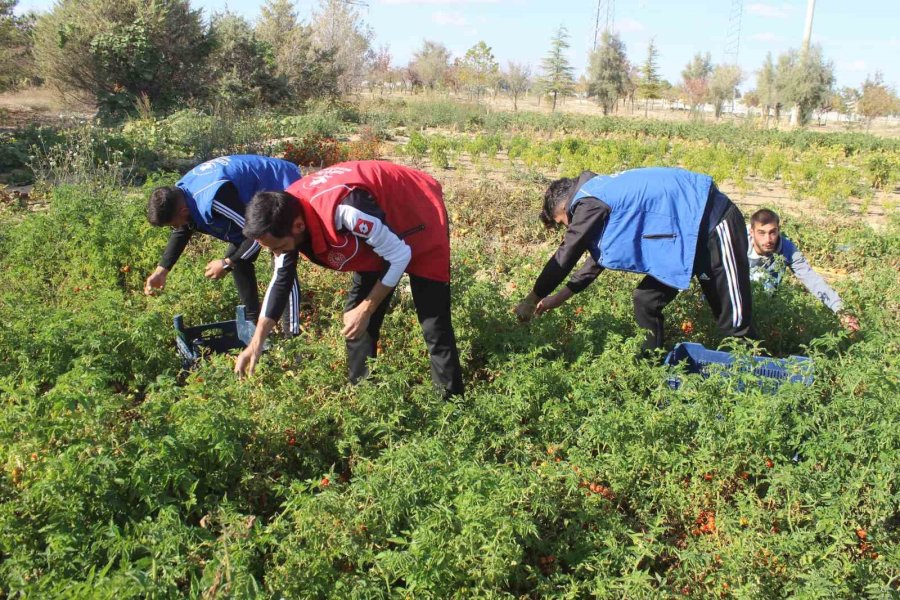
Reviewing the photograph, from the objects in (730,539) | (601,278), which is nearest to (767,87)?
(601,278)

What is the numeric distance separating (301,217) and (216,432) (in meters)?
0.97

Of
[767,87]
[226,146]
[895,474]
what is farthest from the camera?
[767,87]

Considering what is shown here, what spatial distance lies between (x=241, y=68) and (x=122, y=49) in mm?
4151

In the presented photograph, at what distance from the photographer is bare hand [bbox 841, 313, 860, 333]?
12.9 feet

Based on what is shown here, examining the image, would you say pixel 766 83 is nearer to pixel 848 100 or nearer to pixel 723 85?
pixel 723 85

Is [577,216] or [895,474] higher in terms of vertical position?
[577,216]

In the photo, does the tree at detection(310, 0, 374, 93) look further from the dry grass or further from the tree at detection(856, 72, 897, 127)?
the tree at detection(856, 72, 897, 127)

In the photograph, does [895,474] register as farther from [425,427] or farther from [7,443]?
[7,443]

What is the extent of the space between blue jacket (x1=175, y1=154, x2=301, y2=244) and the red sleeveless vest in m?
0.99

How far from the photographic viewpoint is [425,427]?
3.28 meters

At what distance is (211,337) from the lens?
14.2 ft

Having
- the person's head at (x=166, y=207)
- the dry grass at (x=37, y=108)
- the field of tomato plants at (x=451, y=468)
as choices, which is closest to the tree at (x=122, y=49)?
the dry grass at (x=37, y=108)

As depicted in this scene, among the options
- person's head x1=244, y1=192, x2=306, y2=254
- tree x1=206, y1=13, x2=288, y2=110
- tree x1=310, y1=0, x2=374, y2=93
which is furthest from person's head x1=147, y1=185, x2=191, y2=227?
tree x1=310, y1=0, x2=374, y2=93

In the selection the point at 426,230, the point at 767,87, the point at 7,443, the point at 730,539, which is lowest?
the point at 730,539
